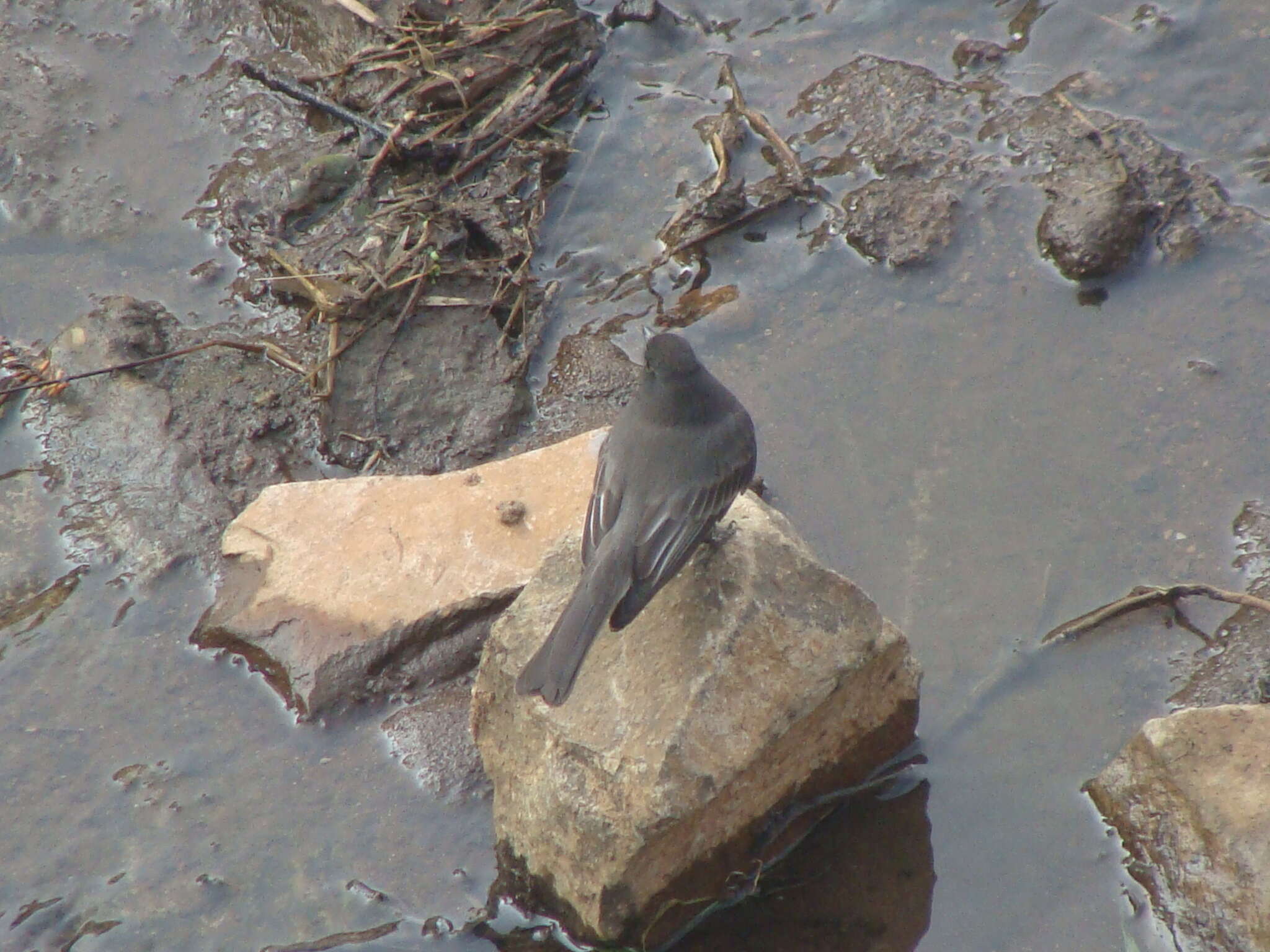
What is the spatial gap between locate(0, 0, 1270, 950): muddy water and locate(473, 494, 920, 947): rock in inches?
16.1

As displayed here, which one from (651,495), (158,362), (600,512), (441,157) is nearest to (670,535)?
(651,495)

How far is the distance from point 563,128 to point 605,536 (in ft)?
11.1

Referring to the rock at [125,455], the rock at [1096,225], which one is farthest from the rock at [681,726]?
the rock at [1096,225]

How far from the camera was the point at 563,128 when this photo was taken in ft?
23.8

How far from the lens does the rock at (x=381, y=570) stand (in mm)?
5238

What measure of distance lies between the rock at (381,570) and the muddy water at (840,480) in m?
0.19

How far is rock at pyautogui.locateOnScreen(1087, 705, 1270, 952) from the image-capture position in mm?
4176

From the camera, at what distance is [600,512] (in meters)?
4.68

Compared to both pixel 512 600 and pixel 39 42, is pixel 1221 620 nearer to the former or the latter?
pixel 512 600

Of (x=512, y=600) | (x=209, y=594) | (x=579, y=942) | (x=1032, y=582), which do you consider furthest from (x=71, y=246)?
(x=1032, y=582)

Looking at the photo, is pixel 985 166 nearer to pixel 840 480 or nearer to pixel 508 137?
pixel 840 480

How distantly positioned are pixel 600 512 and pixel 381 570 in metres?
1.16

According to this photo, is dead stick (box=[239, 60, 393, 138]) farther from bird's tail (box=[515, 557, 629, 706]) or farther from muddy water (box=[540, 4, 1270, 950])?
bird's tail (box=[515, 557, 629, 706])

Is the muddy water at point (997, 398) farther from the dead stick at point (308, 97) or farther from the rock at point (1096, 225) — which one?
the dead stick at point (308, 97)
